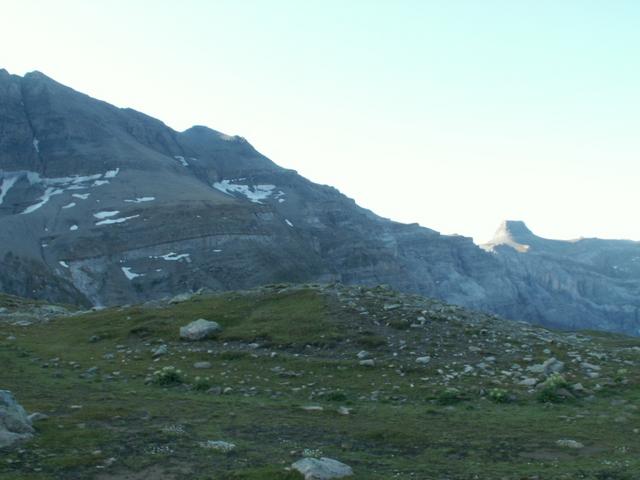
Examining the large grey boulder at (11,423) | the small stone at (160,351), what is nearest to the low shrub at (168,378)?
the small stone at (160,351)

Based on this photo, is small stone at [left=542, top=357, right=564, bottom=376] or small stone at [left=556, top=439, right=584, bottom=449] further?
small stone at [left=542, top=357, right=564, bottom=376]

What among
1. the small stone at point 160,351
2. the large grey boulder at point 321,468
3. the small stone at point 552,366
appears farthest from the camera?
the small stone at point 160,351

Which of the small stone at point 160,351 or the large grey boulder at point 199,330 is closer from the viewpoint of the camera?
the small stone at point 160,351

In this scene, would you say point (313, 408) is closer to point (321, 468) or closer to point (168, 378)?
point (168, 378)

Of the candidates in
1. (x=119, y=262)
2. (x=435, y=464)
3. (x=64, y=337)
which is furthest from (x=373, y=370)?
(x=119, y=262)

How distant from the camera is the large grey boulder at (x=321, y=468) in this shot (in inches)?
554

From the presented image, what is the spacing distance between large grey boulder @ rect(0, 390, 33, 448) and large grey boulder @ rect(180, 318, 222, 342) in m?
18.9

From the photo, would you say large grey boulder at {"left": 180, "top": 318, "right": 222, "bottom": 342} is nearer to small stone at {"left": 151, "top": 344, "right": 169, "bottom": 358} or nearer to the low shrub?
small stone at {"left": 151, "top": 344, "right": 169, "bottom": 358}

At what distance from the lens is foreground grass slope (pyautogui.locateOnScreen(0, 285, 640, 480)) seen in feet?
51.9

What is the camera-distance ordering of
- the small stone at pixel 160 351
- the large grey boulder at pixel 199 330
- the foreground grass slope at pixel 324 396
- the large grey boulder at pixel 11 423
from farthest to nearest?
the large grey boulder at pixel 199 330, the small stone at pixel 160 351, the large grey boulder at pixel 11 423, the foreground grass slope at pixel 324 396

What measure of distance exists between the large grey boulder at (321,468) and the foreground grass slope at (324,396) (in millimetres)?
311

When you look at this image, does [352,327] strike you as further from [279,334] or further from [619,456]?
[619,456]

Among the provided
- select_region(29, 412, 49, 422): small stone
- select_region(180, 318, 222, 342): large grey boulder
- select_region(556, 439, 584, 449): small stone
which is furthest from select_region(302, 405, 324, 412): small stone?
select_region(180, 318, 222, 342): large grey boulder

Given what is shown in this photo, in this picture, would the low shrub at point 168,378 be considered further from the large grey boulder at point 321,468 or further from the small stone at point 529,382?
the small stone at point 529,382
